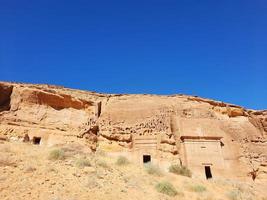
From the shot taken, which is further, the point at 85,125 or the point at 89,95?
the point at 89,95

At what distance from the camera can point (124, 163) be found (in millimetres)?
15820

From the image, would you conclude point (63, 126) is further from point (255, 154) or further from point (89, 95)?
point (255, 154)

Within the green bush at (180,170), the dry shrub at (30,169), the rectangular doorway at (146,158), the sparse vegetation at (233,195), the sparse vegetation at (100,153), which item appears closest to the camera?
the dry shrub at (30,169)

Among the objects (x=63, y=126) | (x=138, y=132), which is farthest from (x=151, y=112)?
(x=63, y=126)

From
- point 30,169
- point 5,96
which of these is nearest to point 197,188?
point 30,169

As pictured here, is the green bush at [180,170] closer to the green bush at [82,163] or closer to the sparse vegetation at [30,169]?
the green bush at [82,163]

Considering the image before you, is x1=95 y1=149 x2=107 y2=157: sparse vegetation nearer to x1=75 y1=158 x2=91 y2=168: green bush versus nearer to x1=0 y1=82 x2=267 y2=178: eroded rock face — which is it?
x1=0 y1=82 x2=267 y2=178: eroded rock face

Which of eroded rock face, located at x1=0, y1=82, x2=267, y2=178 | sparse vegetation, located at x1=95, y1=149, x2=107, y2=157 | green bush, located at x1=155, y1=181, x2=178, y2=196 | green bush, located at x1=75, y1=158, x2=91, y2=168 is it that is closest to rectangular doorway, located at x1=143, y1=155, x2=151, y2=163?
eroded rock face, located at x1=0, y1=82, x2=267, y2=178

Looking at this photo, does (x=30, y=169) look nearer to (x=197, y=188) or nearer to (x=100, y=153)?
(x=197, y=188)

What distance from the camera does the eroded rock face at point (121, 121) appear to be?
20.9 m

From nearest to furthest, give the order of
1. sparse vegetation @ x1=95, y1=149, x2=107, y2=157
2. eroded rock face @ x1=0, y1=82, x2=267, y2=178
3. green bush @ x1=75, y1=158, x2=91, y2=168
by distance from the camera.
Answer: green bush @ x1=75, y1=158, x2=91, y2=168 → sparse vegetation @ x1=95, y1=149, x2=107, y2=157 → eroded rock face @ x1=0, y1=82, x2=267, y2=178

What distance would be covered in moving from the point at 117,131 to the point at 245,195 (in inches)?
404

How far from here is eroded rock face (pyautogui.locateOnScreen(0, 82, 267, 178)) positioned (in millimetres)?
20891

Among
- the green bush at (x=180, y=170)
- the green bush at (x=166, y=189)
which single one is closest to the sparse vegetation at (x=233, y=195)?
the green bush at (x=166, y=189)
